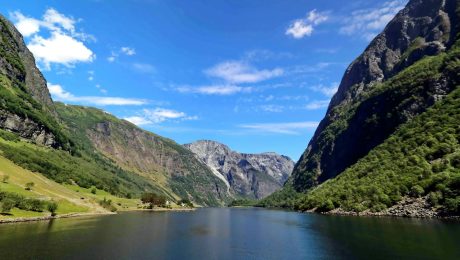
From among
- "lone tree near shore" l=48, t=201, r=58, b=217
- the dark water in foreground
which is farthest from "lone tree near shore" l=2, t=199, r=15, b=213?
"lone tree near shore" l=48, t=201, r=58, b=217

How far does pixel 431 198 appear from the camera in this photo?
162 metres

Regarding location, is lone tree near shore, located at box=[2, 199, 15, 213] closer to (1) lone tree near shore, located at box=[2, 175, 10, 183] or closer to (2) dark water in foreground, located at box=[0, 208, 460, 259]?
(2) dark water in foreground, located at box=[0, 208, 460, 259]

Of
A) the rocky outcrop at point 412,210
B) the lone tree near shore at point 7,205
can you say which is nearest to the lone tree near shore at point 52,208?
the lone tree near shore at point 7,205

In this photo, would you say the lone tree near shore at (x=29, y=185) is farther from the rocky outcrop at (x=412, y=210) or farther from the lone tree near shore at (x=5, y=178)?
the rocky outcrop at (x=412, y=210)

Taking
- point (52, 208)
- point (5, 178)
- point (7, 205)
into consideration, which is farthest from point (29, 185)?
point (7, 205)

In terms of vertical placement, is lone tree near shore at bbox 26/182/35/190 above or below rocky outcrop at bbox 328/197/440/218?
above

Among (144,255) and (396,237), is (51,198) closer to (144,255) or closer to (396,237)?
(144,255)

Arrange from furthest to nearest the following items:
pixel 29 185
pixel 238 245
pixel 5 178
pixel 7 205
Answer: pixel 29 185
pixel 5 178
pixel 7 205
pixel 238 245

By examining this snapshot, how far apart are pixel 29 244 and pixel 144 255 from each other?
29.0 m

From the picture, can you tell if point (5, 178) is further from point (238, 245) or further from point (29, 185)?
point (238, 245)

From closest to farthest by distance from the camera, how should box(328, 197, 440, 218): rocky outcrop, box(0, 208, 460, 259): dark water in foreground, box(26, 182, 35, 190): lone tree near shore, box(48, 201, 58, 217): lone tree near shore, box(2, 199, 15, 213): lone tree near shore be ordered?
box(0, 208, 460, 259): dark water in foreground
box(2, 199, 15, 213): lone tree near shore
box(328, 197, 440, 218): rocky outcrop
box(48, 201, 58, 217): lone tree near shore
box(26, 182, 35, 190): lone tree near shore

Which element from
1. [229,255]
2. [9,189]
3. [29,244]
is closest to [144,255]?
[229,255]

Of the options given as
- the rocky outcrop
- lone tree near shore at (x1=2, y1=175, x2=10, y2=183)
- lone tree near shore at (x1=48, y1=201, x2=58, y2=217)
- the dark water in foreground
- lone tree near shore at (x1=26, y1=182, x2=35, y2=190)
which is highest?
lone tree near shore at (x1=2, y1=175, x2=10, y2=183)

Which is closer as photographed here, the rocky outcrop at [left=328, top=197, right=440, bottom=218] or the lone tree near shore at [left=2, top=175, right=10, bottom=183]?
the rocky outcrop at [left=328, top=197, right=440, bottom=218]
